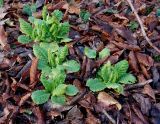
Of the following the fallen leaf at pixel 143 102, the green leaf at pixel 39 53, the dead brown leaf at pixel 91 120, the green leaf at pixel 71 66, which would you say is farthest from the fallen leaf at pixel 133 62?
the green leaf at pixel 39 53

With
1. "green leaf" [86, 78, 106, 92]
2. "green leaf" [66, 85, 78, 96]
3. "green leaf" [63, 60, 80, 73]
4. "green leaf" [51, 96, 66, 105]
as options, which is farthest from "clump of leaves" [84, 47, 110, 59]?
"green leaf" [51, 96, 66, 105]

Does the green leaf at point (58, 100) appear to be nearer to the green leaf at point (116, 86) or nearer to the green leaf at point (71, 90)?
the green leaf at point (71, 90)

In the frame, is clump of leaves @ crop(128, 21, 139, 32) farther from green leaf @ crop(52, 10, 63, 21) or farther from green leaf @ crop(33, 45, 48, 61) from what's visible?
green leaf @ crop(33, 45, 48, 61)

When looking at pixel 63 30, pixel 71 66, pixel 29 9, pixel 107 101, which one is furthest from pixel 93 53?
pixel 29 9

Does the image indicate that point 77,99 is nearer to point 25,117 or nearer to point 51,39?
point 25,117

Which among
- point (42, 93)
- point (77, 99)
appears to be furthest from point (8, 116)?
A: point (77, 99)

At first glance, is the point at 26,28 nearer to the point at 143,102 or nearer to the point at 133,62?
the point at 133,62
